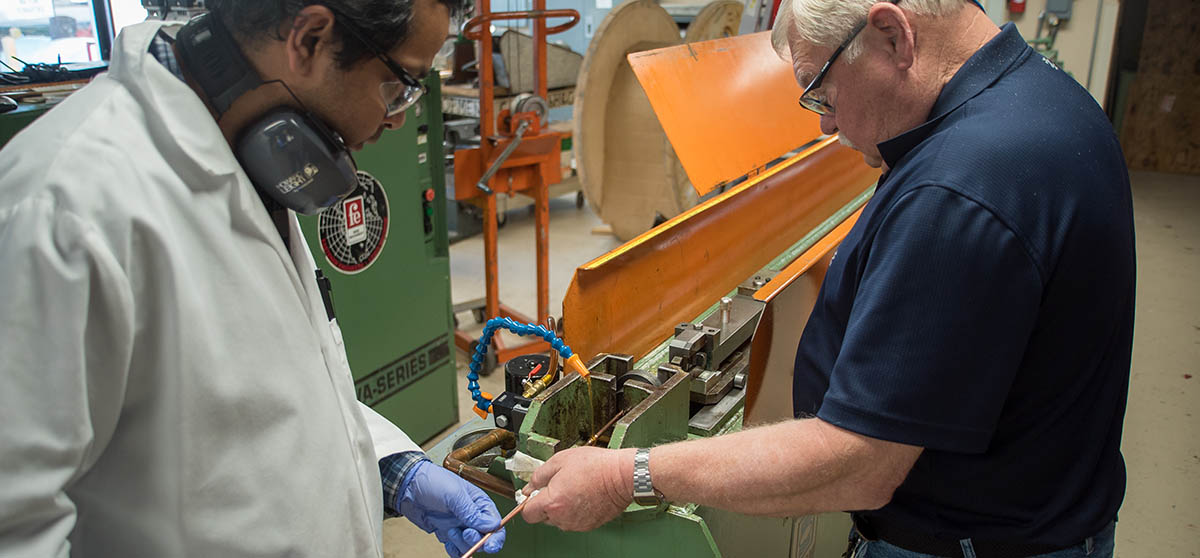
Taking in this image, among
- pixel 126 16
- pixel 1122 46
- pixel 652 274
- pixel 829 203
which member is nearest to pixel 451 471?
pixel 652 274

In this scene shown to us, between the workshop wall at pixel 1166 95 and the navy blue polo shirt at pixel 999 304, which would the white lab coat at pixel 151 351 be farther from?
the workshop wall at pixel 1166 95

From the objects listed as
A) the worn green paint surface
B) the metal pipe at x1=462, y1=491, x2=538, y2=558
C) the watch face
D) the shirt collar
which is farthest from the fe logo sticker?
the shirt collar

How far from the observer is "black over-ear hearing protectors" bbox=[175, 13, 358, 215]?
2.93ft

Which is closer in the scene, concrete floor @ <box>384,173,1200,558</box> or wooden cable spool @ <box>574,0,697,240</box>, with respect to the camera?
concrete floor @ <box>384,173,1200,558</box>

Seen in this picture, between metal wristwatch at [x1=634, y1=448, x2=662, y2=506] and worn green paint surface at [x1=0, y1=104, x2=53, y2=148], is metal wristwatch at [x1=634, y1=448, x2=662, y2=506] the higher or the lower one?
the lower one

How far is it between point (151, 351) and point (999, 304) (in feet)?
2.98

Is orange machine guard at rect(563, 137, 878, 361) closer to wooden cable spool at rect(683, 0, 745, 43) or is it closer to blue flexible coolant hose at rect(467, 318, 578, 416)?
blue flexible coolant hose at rect(467, 318, 578, 416)

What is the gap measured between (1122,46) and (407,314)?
806cm

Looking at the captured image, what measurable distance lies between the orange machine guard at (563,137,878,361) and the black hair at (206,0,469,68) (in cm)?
68

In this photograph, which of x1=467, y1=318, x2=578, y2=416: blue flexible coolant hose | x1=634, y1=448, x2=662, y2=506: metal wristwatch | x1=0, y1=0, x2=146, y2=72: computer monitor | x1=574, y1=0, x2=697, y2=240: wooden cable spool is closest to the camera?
x1=634, y1=448, x2=662, y2=506: metal wristwatch

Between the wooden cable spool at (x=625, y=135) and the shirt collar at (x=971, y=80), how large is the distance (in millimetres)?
2779

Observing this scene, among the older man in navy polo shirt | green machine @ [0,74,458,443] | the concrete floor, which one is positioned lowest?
the concrete floor

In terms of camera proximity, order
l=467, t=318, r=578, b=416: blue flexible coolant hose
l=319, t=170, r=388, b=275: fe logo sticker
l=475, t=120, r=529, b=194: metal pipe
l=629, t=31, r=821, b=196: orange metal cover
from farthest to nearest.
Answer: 1. l=475, t=120, r=529, b=194: metal pipe
2. l=319, t=170, r=388, b=275: fe logo sticker
3. l=629, t=31, r=821, b=196: orange metal cover
4. l=467, t=318, r=578, b=416: blue flexible coolant hose

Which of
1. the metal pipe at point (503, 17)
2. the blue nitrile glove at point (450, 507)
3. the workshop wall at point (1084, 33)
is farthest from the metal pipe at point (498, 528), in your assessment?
the workshop wall at point (1084, 33)
